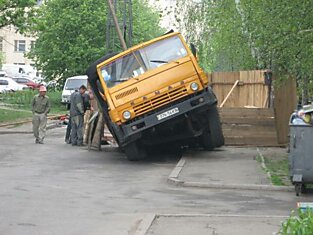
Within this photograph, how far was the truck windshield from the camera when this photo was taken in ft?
61.1

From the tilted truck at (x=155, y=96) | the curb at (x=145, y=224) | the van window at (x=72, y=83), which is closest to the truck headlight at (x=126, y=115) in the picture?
the tilted truck at (x=155, y=96)

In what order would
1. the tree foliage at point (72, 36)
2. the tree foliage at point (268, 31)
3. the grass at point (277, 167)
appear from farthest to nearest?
1. the tree foliage at point (72, 36)
2. the tree foliage at point (268, 31)
3. the grass at point (277, 167)

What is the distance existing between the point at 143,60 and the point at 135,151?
212cm

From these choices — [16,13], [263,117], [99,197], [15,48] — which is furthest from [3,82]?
[99,197]

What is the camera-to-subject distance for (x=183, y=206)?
12.2 metres

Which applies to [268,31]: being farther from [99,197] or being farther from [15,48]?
[15,48]

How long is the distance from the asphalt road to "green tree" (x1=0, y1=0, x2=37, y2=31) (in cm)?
1344

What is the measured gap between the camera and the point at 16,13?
31.9m

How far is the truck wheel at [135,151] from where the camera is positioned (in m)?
18.5

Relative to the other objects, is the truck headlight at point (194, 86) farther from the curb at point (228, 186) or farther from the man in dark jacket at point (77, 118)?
the man in dark jacket at point (77, 118)

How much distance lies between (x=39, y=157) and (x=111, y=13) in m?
8.62

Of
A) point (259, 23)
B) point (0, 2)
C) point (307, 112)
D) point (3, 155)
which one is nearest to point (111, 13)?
point (0, 2)

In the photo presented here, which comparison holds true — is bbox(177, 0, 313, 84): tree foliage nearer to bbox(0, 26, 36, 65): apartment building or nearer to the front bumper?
the front bumper

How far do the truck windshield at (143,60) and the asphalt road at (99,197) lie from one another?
2044mm
